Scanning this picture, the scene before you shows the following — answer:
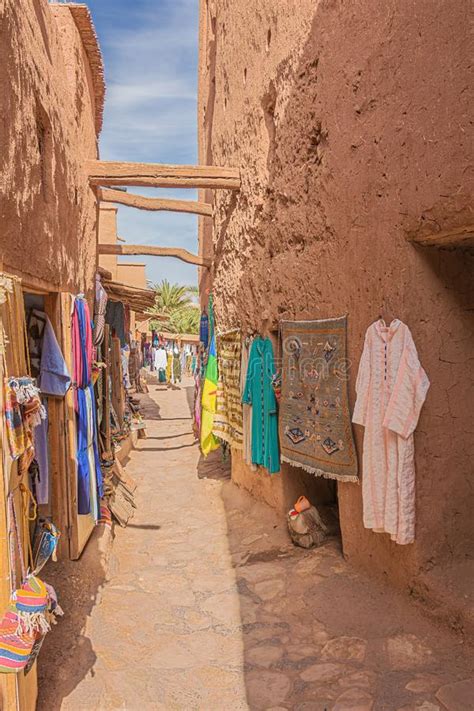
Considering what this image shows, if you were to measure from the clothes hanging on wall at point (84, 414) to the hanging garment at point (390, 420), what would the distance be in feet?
8.01

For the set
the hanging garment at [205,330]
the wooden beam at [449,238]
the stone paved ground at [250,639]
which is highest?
the wooden beam at [449,238]

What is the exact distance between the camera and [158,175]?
6086mm

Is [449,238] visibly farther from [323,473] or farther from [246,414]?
[246,414]

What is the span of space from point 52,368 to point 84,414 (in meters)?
0.66

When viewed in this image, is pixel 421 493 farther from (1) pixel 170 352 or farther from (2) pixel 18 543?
(1) pixel 170 352

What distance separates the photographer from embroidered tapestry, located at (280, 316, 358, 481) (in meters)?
4.33

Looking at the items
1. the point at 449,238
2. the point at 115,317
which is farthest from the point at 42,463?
the point at 115,317

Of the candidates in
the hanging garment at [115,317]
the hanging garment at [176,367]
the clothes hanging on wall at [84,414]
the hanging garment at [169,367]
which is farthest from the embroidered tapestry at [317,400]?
the hanging garment at [176,367]

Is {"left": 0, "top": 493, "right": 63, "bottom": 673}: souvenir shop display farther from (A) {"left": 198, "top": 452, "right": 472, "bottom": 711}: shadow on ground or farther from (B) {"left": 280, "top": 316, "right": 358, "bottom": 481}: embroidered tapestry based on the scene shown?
(B) {"left": 280, "top": 316, "right": 358, "bottom": 481}: embroidered tapestry

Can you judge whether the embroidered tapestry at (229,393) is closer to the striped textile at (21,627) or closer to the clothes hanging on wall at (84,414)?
the clothes hanging on wall at (84,414)

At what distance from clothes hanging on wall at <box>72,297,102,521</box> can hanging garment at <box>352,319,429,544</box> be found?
8.01ft

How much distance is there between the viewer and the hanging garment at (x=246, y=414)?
5.92 m

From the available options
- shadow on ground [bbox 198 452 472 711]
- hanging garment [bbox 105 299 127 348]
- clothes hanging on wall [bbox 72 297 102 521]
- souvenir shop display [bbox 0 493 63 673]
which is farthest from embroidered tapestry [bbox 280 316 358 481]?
hanging garment [bbox 105 299 127 348]

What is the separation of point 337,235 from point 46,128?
239cm
